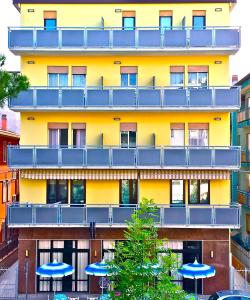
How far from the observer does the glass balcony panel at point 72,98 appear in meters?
28.2

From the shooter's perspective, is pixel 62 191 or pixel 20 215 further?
pixel 62 191

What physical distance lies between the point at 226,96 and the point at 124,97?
631cm

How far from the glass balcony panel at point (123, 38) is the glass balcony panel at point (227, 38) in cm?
523

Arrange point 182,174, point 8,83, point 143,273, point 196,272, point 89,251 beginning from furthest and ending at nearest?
1. point 89,251
2. point 182,174
3. point 196,272
4. point 8,83
5. point 143,273

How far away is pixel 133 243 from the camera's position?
49.9ft

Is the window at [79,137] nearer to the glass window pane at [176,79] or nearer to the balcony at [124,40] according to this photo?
the balcony at [124,40]

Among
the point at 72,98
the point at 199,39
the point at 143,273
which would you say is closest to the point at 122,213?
the point at 72,98

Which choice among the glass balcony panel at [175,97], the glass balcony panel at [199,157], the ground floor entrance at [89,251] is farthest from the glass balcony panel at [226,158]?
the ground floor entrance at [89,251]

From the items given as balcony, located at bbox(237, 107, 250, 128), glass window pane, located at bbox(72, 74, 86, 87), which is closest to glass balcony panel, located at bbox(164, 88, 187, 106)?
glass window pane, located at bbox(72, 74, 86, 87)

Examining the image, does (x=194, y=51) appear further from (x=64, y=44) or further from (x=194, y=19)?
(x=64, y=44)

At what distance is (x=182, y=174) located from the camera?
2888cm

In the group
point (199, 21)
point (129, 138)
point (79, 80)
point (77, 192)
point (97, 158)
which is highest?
point (199, 21)

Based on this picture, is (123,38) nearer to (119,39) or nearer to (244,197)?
(119,39)

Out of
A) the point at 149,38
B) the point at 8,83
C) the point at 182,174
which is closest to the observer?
the point at 8,83
